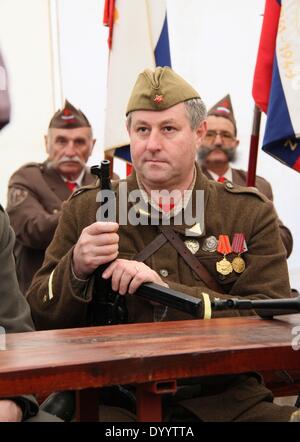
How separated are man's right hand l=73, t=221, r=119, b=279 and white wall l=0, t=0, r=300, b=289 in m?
4.05

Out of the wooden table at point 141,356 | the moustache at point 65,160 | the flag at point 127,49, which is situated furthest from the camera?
the moustache at point 65,160

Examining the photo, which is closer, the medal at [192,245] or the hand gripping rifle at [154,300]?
the hand gripping rifle at [154,300]

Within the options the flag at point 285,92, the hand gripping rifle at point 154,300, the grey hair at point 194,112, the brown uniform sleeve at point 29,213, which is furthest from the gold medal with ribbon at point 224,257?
the brown uniform sleeve at point 29,213

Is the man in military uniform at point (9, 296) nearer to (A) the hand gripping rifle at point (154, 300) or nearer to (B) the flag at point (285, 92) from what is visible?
(A) the hand gripping rifle at point (154, 300)

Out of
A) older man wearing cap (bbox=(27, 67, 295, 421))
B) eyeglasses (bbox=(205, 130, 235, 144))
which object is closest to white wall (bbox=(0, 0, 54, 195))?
eyeglasses (bbox=(205, 130, 235, 144))

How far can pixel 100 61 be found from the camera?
7195 mm

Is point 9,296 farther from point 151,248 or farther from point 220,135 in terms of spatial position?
point 220,135

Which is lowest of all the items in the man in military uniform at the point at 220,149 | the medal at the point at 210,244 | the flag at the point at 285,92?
the man in military uniform at the point at 220,149

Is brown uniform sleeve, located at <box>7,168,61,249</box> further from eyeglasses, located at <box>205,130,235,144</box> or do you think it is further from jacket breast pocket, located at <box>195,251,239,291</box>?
jacket breast pocket, located at <box>195,251,239,291</box>

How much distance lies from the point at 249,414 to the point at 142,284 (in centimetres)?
60

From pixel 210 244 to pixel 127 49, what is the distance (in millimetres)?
2299

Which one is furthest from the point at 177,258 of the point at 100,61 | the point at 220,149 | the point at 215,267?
the point at 100,61

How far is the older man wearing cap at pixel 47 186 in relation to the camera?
536 centimetres
